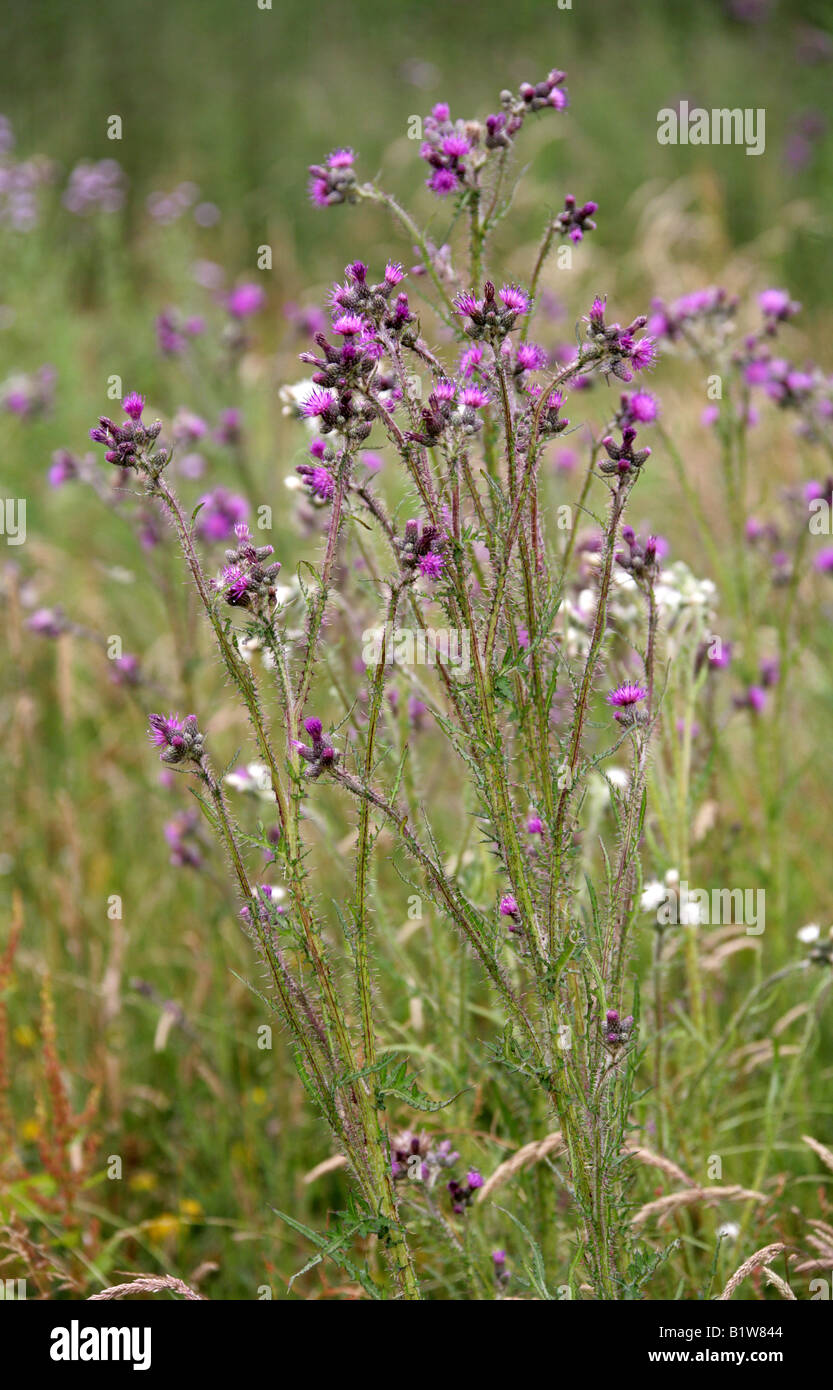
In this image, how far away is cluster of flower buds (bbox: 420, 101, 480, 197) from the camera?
160 centimetres

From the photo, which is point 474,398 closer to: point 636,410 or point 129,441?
point 636,410

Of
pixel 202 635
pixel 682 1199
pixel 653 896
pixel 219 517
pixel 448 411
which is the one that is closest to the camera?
pixel 448 411

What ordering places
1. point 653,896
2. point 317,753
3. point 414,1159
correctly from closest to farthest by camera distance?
point 317,753 < point 414,1159 < point 653,896

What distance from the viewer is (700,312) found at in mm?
2580

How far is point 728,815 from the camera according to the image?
10.2ft

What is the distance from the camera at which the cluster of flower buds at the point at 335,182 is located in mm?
1697

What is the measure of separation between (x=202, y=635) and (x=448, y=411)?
1914 mm

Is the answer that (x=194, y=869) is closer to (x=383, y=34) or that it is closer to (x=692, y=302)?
(x=692, y=302)

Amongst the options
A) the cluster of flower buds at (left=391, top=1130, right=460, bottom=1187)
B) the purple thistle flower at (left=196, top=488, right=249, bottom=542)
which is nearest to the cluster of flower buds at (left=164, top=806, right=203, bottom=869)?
the purple thistle flower at (left=196, top=488, right=249, bottom=542)

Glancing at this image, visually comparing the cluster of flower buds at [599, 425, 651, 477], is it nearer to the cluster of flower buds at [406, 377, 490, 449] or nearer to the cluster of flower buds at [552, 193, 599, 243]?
the cluster of flower buds at [406, 377, 490, 449]

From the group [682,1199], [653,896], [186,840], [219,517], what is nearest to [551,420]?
[653,896]

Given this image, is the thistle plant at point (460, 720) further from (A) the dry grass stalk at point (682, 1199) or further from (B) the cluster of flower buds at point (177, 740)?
(A) the dry grass stalk at point (682, 1199)

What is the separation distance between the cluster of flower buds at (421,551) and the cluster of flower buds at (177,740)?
0.30 metres

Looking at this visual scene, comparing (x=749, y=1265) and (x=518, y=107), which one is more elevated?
(x=518, y=107)
